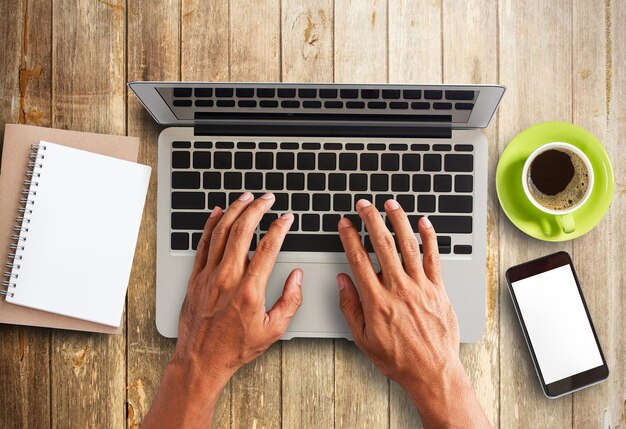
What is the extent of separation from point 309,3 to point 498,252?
544mm

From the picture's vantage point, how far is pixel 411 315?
0.77m

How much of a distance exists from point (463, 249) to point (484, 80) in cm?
30

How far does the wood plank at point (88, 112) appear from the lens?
2.84ft

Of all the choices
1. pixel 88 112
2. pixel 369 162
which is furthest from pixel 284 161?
pixel 88 112

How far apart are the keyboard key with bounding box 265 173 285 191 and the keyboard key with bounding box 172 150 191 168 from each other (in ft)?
0.44

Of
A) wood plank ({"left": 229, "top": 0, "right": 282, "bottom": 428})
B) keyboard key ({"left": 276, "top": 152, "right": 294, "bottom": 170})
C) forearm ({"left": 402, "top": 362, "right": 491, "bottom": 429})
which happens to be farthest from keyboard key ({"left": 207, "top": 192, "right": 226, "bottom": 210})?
forearm ({"left": 402, "top": 362, "right": 491, "bottom": 429})

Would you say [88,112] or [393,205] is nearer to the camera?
[393,205]

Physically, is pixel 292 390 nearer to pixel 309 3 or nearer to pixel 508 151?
pixel 508 151

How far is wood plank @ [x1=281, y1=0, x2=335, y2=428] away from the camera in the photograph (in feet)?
2.79

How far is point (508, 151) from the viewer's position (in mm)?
823

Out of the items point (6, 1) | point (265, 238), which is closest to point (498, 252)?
point (265, 238)

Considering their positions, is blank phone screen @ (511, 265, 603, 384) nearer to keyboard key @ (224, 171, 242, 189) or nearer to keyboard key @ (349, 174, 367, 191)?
keyboard key @ (349, 174, 367, 191)

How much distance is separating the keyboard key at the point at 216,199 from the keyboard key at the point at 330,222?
167 mm

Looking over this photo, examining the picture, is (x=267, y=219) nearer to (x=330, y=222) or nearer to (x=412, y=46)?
(x=330, y=222)
